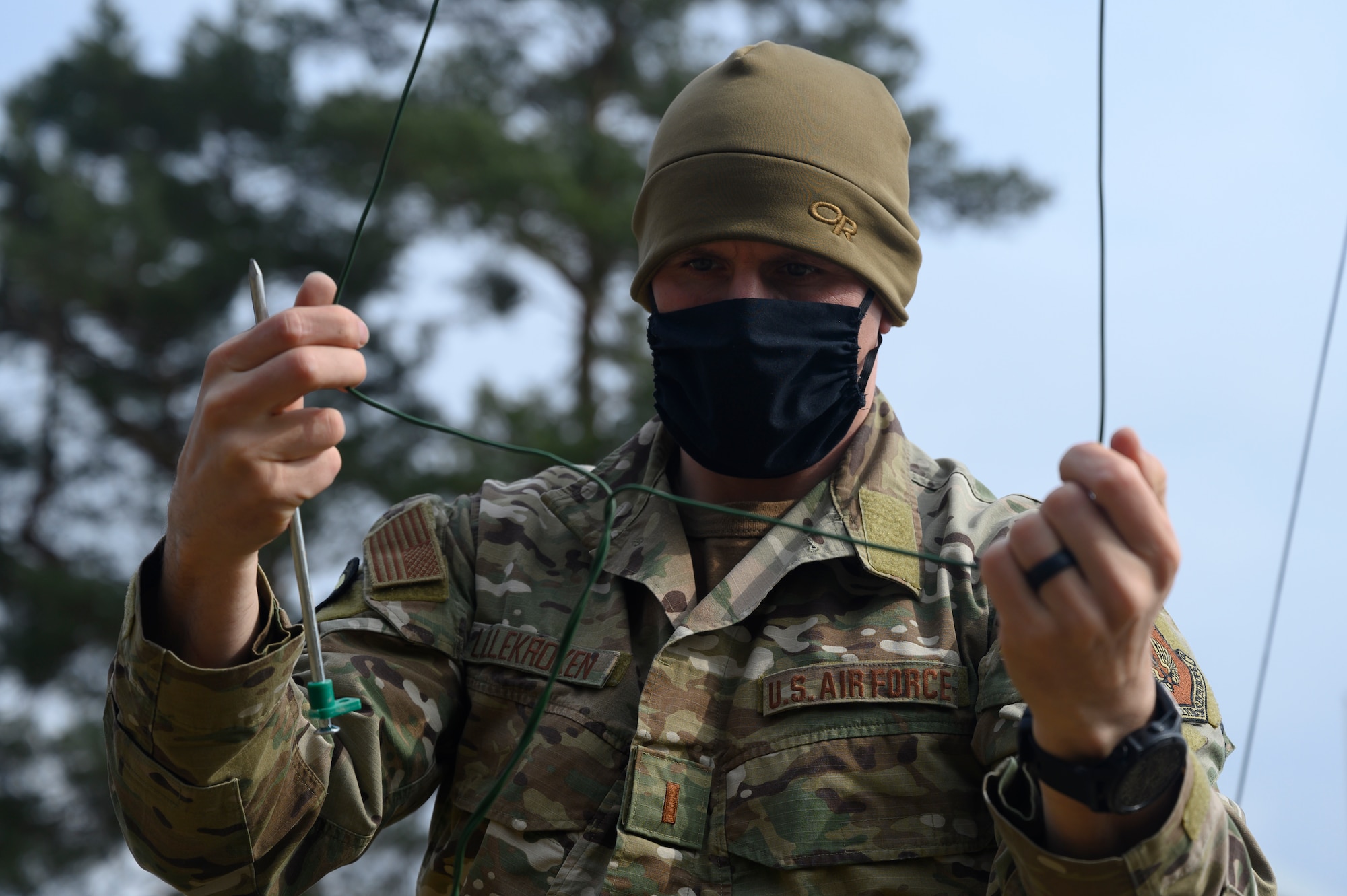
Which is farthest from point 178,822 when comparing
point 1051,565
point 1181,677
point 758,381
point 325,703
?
point 1181,677

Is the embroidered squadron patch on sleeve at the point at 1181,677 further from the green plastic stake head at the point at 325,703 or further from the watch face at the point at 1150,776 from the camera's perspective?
the green plastic stake head at the point at 325,703

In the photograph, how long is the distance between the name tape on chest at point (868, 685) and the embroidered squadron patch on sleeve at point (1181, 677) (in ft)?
1.06

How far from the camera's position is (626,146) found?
35.4 feet

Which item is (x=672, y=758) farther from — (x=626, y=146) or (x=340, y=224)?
(x=340, y=224)

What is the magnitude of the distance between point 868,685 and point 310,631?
957 mm

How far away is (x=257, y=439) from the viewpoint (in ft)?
5.80

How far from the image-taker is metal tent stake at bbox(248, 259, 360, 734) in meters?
1.93

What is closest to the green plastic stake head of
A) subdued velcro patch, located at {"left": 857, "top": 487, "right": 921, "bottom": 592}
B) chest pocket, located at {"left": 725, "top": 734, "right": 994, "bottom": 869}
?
chest pocket, located at {"left": 725, "top": 734, "right": 994, "bottom": 869}

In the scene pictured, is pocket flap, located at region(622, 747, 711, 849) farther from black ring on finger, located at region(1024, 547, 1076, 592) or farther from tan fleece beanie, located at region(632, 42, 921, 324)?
tan fleece beanie, located at region(632, 42, 921, 324)

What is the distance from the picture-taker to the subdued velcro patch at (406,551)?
2543 mm

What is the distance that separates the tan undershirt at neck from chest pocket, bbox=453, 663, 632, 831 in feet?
1.12

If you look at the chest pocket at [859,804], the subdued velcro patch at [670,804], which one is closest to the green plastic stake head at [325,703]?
the subdued velcro patch at [670,804]

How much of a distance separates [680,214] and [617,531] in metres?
0.67

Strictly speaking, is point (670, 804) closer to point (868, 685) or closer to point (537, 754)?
point (537, 754)
